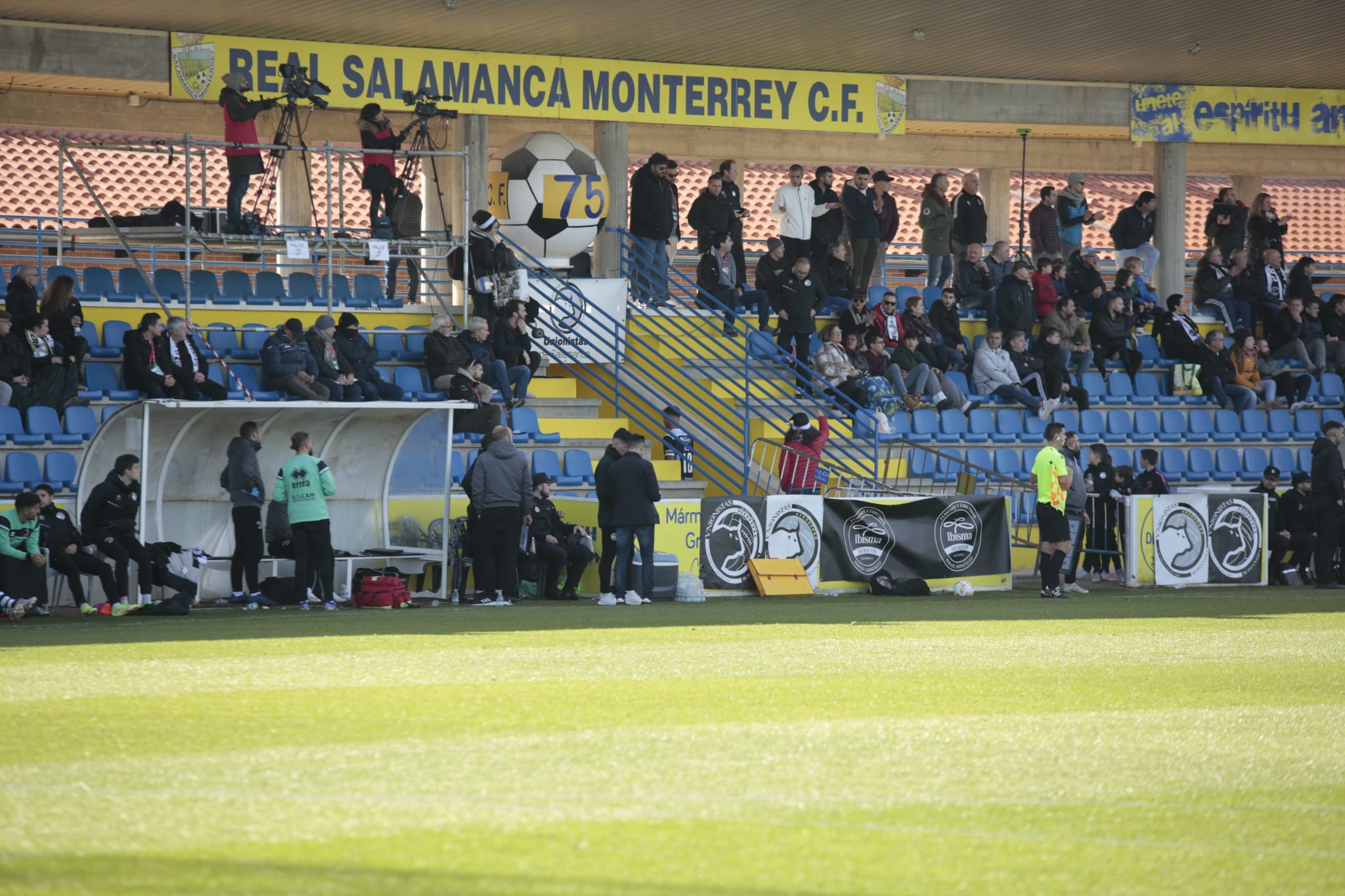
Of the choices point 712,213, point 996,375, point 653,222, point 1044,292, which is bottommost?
point 996,375

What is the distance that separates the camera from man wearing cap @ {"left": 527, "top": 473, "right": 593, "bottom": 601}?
15.6 metres

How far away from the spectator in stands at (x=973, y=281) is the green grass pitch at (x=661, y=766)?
1287 centimetres

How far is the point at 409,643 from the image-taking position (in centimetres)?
1091

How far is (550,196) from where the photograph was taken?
70.8ft

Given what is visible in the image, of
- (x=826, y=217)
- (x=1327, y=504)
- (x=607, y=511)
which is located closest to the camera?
(x=607, y=511)

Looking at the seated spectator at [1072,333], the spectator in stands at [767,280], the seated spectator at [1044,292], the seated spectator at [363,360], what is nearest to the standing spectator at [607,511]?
the seated spectator at [363,360]

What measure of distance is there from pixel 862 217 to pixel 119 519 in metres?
13.1

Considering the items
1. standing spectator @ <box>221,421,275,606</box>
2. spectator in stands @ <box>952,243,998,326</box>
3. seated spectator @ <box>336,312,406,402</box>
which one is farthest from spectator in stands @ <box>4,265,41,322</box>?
spectator in stands @ <box>952,243,998,326</box>

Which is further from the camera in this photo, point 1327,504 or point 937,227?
point 937,227

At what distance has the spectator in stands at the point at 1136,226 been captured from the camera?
82.7ft

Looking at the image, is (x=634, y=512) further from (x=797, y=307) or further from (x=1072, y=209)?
(x=1072, y=209)

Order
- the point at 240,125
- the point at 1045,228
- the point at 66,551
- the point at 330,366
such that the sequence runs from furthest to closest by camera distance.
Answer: the point at 1045,228
the point at 240,125
the point at 330,366
the point at 66,551

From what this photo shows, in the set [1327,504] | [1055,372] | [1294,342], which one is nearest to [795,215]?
[1055,372]

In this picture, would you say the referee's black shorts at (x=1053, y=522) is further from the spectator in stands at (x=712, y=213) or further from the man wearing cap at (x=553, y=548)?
the spectator in stands at (x=712, y=213)
